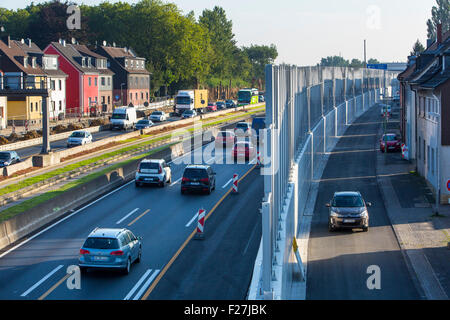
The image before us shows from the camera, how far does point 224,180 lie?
4166cm

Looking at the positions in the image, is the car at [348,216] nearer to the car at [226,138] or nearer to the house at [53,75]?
the car at [226,138]

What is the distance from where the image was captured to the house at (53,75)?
85625mm

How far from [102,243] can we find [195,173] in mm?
16119

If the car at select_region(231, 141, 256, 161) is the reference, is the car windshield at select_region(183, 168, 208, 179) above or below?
below

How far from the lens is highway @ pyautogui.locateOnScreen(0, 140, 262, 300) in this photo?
19203 millimetres

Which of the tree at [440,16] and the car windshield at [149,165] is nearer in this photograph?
the car windshield at [149,165]

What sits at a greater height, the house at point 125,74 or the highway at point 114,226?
the house at point 125,74

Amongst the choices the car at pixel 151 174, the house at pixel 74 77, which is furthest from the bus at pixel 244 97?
the car at pixel 151 174

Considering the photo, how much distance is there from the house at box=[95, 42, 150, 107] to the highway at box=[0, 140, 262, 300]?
247 ft

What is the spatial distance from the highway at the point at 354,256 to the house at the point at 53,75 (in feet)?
176

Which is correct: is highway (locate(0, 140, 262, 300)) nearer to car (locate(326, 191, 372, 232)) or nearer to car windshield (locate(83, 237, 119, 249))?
car windshield (locate(83, 237, 119, 249))

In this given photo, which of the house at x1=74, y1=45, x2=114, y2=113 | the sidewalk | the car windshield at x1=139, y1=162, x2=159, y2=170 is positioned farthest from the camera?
the house at x1=74, y1=45, x2=114, y2=113

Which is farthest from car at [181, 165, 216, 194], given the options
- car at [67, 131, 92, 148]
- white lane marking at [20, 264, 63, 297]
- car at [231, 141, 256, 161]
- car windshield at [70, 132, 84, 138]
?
car windshield at [70, 132, 84, 138]

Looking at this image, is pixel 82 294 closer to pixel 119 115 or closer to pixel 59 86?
pixel 119 115
